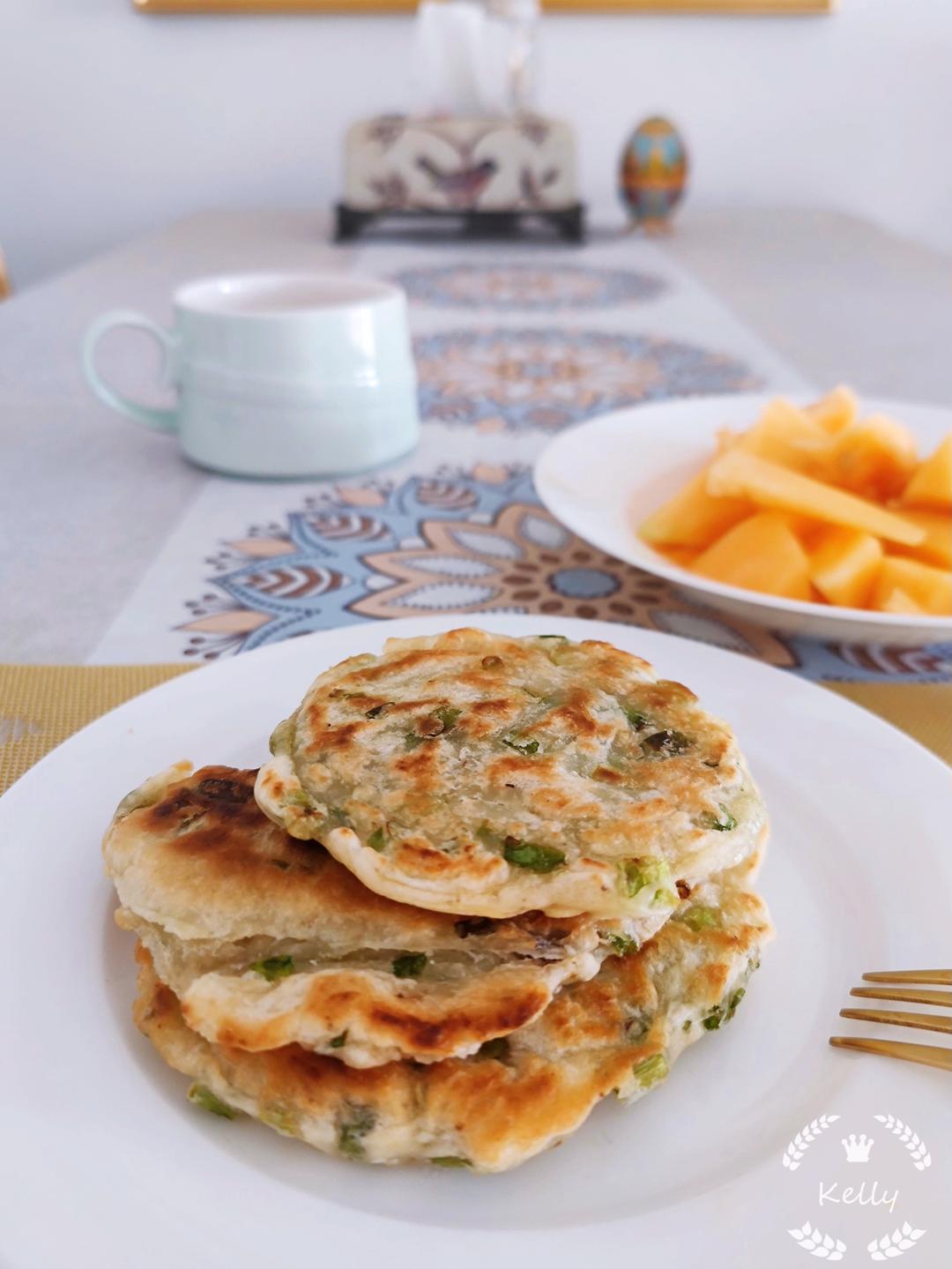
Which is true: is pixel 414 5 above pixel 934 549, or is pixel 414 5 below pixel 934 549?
above

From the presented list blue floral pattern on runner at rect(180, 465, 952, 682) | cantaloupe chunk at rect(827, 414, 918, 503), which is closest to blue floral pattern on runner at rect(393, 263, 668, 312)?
blue floral pattern on runner at rect(180, 465, 952, 682)

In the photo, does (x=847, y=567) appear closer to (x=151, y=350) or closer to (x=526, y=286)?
(x=151, y=350)

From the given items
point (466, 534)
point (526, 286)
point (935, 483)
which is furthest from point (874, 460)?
point (526, 286)

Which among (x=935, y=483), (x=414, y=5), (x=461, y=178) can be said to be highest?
(x=414, y=5)

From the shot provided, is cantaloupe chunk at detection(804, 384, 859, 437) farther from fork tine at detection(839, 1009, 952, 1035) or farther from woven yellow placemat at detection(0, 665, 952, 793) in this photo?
fork tine at detection(839, 1009, 952, 1035)

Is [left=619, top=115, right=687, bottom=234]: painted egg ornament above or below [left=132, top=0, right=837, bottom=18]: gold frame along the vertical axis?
below

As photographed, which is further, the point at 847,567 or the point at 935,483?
the point at 935,483

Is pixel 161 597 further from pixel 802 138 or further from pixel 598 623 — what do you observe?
pixel 802 138
